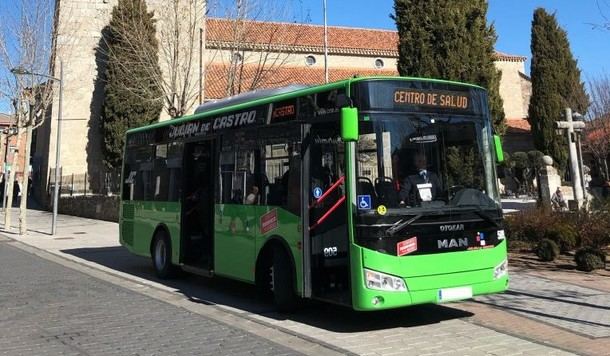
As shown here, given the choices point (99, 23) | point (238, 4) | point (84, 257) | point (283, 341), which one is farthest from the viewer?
point (99, 23)

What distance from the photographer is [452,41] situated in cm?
1730

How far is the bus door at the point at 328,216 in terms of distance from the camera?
6656 mm

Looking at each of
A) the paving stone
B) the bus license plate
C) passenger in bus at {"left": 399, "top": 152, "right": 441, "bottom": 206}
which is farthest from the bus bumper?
the paving stone

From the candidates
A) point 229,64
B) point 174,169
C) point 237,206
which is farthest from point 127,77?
point 237,206

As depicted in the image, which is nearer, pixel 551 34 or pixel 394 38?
pixel 551 34

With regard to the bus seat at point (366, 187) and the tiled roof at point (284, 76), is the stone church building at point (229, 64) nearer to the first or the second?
the tiled roof at point (284, 76)

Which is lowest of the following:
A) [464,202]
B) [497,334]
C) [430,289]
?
[497,334]

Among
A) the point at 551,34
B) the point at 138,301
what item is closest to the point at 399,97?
the point at 138,301

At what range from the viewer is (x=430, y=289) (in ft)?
21.4

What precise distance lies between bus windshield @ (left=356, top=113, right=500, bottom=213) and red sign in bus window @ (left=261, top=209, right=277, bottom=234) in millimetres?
1735

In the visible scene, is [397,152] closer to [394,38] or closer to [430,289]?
[430,289]

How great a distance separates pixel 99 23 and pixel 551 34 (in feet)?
103

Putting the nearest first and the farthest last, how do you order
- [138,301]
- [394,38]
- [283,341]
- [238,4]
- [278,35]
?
[283,341]
[138,301]
[238,4]
[278,35]
[394,38]

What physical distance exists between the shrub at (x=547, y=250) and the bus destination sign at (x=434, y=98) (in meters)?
5.81
